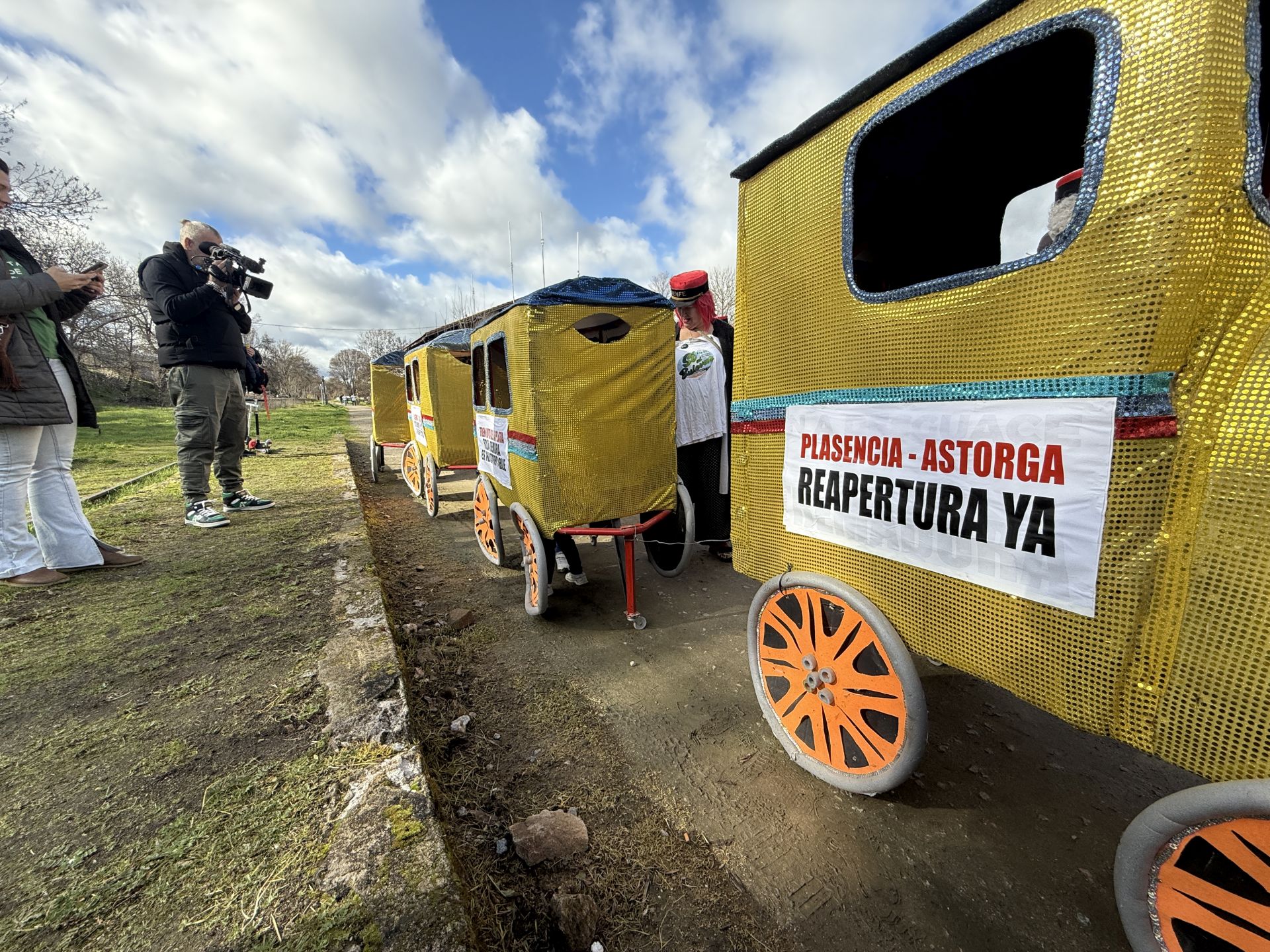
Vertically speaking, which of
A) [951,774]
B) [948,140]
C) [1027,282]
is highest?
[948,140]

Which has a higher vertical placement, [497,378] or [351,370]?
[351,370]

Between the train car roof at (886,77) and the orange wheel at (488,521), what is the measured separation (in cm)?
289

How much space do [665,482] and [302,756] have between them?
7.54 ft

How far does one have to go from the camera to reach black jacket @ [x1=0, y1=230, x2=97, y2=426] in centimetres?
259

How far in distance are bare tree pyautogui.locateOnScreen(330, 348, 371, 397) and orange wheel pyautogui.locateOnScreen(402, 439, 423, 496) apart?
6136 cm

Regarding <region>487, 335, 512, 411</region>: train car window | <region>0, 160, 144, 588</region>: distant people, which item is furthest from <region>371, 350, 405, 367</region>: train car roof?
<region>0, 160, 144, 588</region>: distant people

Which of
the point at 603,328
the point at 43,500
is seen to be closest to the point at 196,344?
the point at 43,500

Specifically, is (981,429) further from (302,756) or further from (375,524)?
(375,524)

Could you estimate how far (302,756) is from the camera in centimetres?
159

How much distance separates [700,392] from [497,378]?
1.58 metres

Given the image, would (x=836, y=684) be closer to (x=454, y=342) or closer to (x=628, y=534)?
(x=628, y=534)

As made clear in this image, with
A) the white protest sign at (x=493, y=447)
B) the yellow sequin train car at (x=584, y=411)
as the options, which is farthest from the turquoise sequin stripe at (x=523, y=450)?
the white protest sign at (x=493, y=447)

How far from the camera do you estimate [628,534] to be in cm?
296

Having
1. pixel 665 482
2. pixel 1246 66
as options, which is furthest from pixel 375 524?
pixel 1246 66
